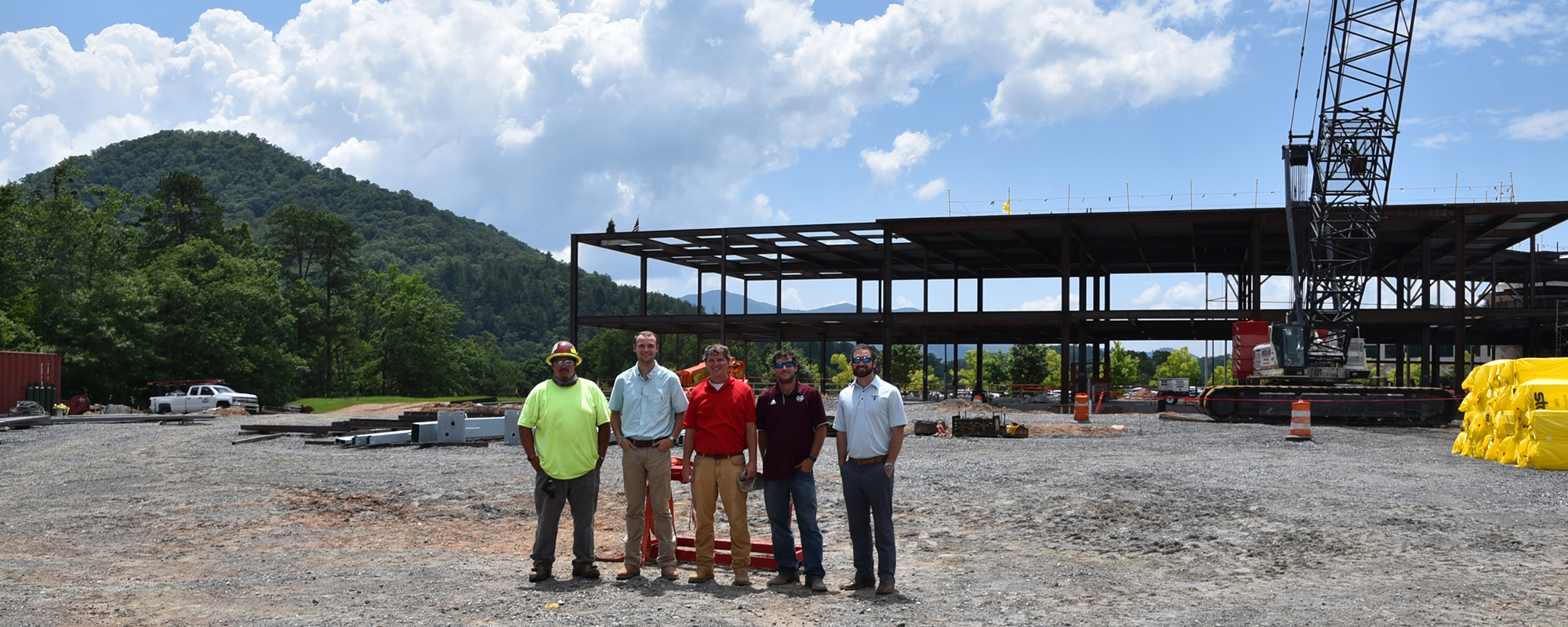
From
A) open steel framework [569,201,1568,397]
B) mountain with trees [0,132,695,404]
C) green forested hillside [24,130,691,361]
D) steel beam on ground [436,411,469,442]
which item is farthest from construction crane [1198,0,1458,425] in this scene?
green forested hillside [24,130,691,361]

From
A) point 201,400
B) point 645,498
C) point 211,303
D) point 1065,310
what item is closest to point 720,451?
point 645,498

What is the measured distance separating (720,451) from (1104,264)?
4879 centimetres

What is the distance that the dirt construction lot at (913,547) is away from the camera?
267 inches

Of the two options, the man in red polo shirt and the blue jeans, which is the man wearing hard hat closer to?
the man in red polo shirt

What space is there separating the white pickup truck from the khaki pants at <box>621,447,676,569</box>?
39568 mm

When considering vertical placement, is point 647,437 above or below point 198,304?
below

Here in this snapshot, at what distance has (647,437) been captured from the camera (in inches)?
299

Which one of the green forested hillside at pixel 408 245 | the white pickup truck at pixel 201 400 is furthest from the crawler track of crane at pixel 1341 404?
the green forested hillside at pixel 408 245

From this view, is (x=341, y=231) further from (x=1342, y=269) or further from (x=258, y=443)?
(x=1342, y=269)

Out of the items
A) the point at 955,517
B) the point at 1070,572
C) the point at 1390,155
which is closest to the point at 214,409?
the point at 955,517

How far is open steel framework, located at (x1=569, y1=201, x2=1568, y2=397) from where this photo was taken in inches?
1596

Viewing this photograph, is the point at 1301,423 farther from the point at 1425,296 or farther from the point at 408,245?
the point at 408,245

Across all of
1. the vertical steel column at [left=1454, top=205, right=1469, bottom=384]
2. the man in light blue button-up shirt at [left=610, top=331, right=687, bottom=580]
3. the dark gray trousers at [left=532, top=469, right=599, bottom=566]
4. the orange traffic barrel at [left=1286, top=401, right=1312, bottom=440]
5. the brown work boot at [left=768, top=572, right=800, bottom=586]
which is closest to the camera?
the brown work boot at [left=768, top=572, right=800, bottom=586]

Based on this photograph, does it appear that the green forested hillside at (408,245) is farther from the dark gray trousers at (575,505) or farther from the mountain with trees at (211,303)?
the dark gray trousers at (575,505)
